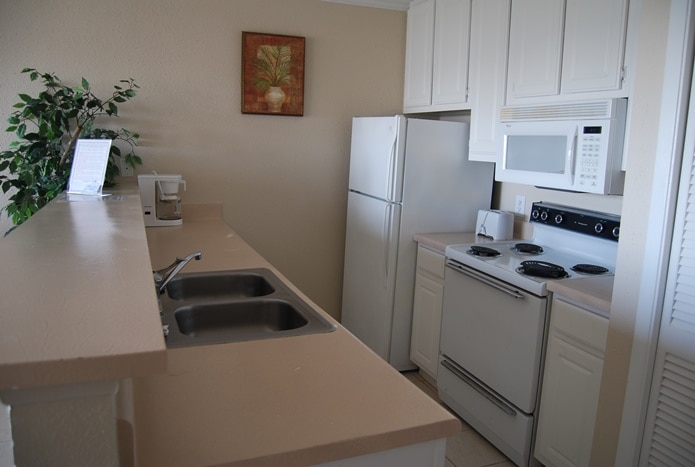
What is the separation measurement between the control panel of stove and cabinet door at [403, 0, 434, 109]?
107 cm

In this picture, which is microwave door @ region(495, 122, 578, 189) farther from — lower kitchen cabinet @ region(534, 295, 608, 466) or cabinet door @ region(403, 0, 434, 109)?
cabinet door @ region(403, 0, 434, 109)

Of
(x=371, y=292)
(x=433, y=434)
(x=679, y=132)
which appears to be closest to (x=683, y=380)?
(x=679, y=132)

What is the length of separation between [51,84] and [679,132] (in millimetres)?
2971

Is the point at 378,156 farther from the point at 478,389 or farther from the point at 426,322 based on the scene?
the point at 478,389

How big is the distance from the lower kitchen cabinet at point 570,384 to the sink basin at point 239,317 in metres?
1.10

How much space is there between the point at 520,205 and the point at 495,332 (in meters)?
0.96

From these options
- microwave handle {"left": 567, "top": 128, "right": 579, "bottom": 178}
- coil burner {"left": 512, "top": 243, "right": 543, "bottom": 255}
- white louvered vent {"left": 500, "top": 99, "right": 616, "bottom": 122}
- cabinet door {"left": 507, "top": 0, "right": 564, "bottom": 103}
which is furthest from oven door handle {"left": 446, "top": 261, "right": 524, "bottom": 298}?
cabinet door {"left": 507, "top": 0, "right": 564, "bottom": 103}

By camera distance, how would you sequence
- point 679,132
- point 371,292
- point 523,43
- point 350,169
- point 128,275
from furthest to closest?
point 350,169 < point 371,292 < point 523,43 < point 679,132 < point 128,275

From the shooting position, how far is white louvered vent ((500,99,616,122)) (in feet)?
7.30

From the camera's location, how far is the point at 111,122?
332 cm

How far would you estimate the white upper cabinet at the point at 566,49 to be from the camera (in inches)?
86.1

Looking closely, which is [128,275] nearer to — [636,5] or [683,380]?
[683,380]

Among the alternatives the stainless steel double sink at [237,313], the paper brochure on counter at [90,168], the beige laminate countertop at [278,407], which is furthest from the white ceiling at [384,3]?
the beige laminate countertop at [278,407]

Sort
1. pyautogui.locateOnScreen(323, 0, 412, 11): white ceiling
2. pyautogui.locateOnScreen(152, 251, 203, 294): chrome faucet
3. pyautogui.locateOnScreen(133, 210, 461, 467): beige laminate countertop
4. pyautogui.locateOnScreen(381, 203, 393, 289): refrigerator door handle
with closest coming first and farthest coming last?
pyautogui.locateOnScreen(133, 210, 461, 467): beige laminate countertop, pyautogui.locateOnScreen(152, 251, 203, 294): chrome faucet, pyautogui.locateOnScreen(381, 203, 393, 289): refrigerator door handle, pyautogui.locateOnScreen(323, 0, 412, 11): white ceiling
